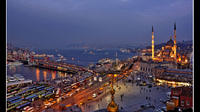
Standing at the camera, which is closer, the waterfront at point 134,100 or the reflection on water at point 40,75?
the waterfront at point 134,100

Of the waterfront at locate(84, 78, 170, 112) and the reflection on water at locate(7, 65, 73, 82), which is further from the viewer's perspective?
the reflection on water at locate(7, 65, 73, 82)

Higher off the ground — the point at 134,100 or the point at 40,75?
the point at 134,100

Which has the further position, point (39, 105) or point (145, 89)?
point (145, 89)

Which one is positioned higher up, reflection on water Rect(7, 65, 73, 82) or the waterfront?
the waterfront

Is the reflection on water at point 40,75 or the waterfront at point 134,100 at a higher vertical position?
the waterfront at point 134,100

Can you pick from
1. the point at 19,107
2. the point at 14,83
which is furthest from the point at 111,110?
the point at 14,83

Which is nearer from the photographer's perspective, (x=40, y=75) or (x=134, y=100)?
(x=134, y=100)
